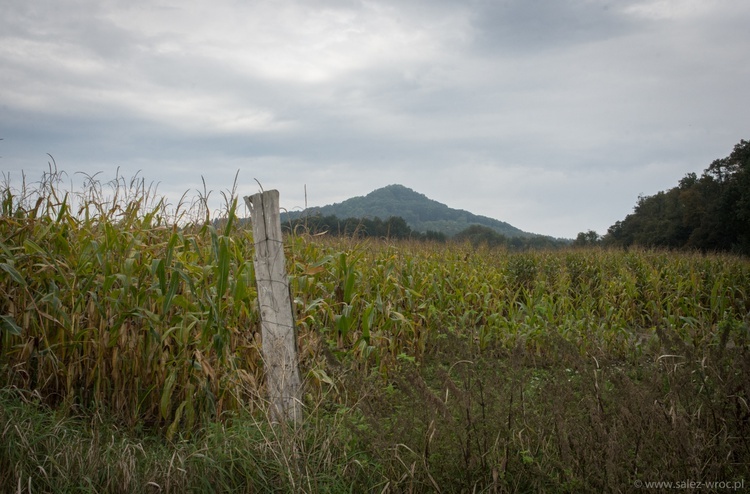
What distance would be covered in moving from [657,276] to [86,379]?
11.5 m

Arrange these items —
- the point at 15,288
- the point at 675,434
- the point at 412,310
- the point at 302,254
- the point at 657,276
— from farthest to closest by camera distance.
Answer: the point at 657,276 → the point at 412,310 → the point at 302,254 → the point at 15,288 → the point at 675,434

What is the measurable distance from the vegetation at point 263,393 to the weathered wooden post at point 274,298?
238 millimetres

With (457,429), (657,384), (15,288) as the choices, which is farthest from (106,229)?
(657,384)

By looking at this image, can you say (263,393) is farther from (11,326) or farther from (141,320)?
(11,326)

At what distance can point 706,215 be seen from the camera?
A: 112 feet

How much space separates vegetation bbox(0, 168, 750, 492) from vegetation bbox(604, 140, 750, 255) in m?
26.5

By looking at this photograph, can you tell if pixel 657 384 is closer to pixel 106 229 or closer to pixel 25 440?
pixel 25 440

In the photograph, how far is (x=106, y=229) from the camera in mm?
4746

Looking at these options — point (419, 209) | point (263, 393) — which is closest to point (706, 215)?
point (263, 393)

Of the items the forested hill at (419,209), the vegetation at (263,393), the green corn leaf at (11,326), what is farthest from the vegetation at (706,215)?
the forested hill at (419,209)

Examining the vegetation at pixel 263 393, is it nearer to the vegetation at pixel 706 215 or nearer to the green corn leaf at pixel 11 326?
the green corn leaf at pixel 11 326

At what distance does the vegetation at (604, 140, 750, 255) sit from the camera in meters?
31.6

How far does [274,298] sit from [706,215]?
38.1 m

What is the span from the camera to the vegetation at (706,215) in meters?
31.6
